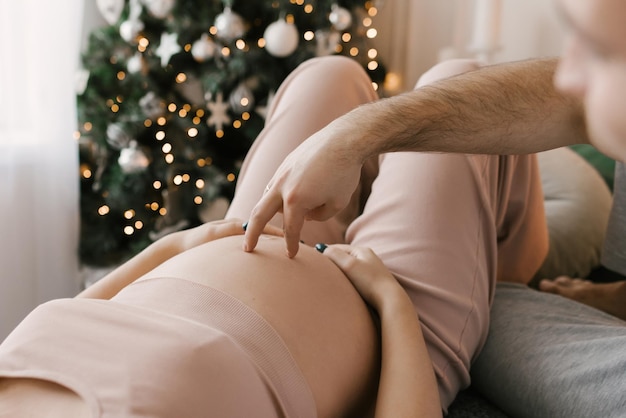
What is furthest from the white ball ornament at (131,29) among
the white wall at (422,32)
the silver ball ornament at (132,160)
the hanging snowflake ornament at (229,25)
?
the white wall at (422,32)

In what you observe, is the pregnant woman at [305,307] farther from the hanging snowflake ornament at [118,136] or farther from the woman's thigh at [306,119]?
the hanging snowflake ornament at [118,136]

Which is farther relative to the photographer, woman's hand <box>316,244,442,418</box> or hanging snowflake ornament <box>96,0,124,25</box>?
hanging snowflake ornament <box>96,0,124,25</box>

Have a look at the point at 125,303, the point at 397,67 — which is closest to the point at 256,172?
the point at 125,303

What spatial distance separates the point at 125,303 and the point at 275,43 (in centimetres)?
168

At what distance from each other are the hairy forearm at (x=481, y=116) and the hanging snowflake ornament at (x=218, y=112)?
151 centimetres

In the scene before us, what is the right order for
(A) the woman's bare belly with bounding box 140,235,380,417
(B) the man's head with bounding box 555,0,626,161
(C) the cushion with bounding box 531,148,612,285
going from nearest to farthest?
→ 1. (B) the man's head with bounding box 555,0,626,161
2. (A) the woman's bare belly with bounding box 140,235,380,417
3. (C) the cushion with bounding box 531,148,612,285

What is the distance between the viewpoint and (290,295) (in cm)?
86

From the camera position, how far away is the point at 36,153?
2.18 meters

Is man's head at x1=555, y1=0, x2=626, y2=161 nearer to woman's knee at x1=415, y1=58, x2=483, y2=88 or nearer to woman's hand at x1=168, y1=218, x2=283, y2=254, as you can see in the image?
woman's hand at x1=168, y1=218, x2=283, y2=254

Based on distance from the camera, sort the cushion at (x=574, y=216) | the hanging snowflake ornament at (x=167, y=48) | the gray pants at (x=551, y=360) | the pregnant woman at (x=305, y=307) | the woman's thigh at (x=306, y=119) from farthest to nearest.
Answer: the hanging snowflake ornament at (x=167, y=48)
the cushion at (x=574, y=216)
the woman's thigh at (x=306, y=119)
the gray pants at (x=551, y=360)
the pregnant woman at (x=305, y=307)

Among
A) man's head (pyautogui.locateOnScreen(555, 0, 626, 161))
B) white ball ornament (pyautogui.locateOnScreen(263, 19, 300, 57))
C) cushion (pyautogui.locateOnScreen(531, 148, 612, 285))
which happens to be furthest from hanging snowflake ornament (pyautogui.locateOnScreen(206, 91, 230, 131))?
man's head (pyautogui.locateOnScreen(555, 0, 626, 161))

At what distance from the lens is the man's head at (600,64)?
0.23 meters

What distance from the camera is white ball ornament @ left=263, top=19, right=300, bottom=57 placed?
90.8 inches

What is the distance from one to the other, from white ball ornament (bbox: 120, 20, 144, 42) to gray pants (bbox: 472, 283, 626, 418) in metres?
1.61
